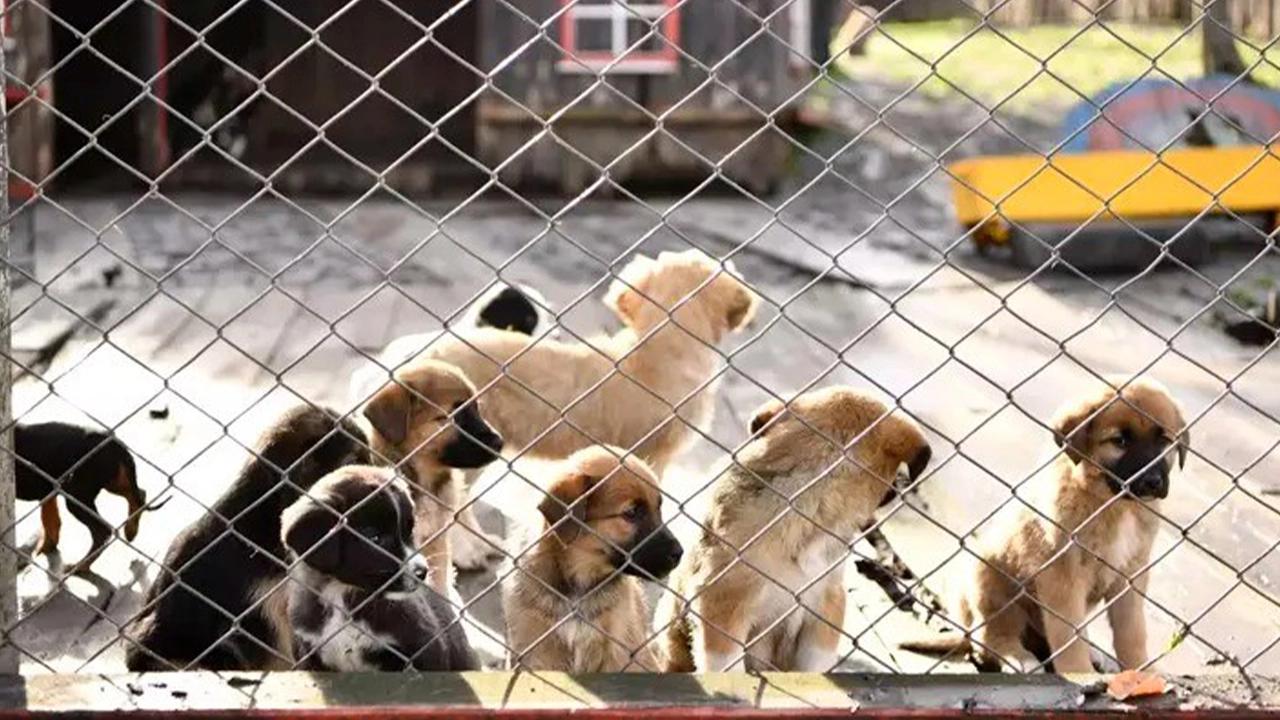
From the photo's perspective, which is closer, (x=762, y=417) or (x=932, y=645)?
(x=762, y=417)

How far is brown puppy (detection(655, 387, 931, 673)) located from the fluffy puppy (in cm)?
172

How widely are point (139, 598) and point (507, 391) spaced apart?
5.01 feet

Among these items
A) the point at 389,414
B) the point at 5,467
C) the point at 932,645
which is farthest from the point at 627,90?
the point at 5,467

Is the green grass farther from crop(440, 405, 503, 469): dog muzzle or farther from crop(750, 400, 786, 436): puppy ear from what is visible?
crop(750, 400, 786, 436): puppy ear

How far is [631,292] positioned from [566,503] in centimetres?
219

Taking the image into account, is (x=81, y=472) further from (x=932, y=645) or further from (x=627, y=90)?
(x=627, y=90)

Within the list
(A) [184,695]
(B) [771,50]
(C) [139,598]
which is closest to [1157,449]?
(A) [184,695]

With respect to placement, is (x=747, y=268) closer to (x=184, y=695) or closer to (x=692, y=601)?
(x=692, y=601)

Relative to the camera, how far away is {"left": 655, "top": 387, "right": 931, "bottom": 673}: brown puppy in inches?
182

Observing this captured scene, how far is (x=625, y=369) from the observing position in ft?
22.2

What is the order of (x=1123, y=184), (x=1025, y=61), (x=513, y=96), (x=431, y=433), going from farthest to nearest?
(x=1025, y=61) < (x=513, y=96) < (x=1123, y=184) < (x=431, y=433)

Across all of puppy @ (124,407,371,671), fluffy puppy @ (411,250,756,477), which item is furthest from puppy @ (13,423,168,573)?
fluffy puppy @ (411,250,756,477)

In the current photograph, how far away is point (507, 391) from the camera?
6559 mm

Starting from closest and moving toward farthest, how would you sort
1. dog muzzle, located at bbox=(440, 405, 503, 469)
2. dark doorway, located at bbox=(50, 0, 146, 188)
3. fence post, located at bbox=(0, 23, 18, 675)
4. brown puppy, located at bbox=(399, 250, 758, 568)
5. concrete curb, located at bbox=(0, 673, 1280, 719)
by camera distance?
concrete curb, located at bbox=(0, 673, 1280, 719)
fence post, located at bbox=(0, 23, 18, 675)
dog muzzle, located at bbox=(440, 405, 503, 469)
brown puppy, located at bbox=(399, 250, 758, 568)
dark doorway, located at bbox=(50, 0, 146, 188)
